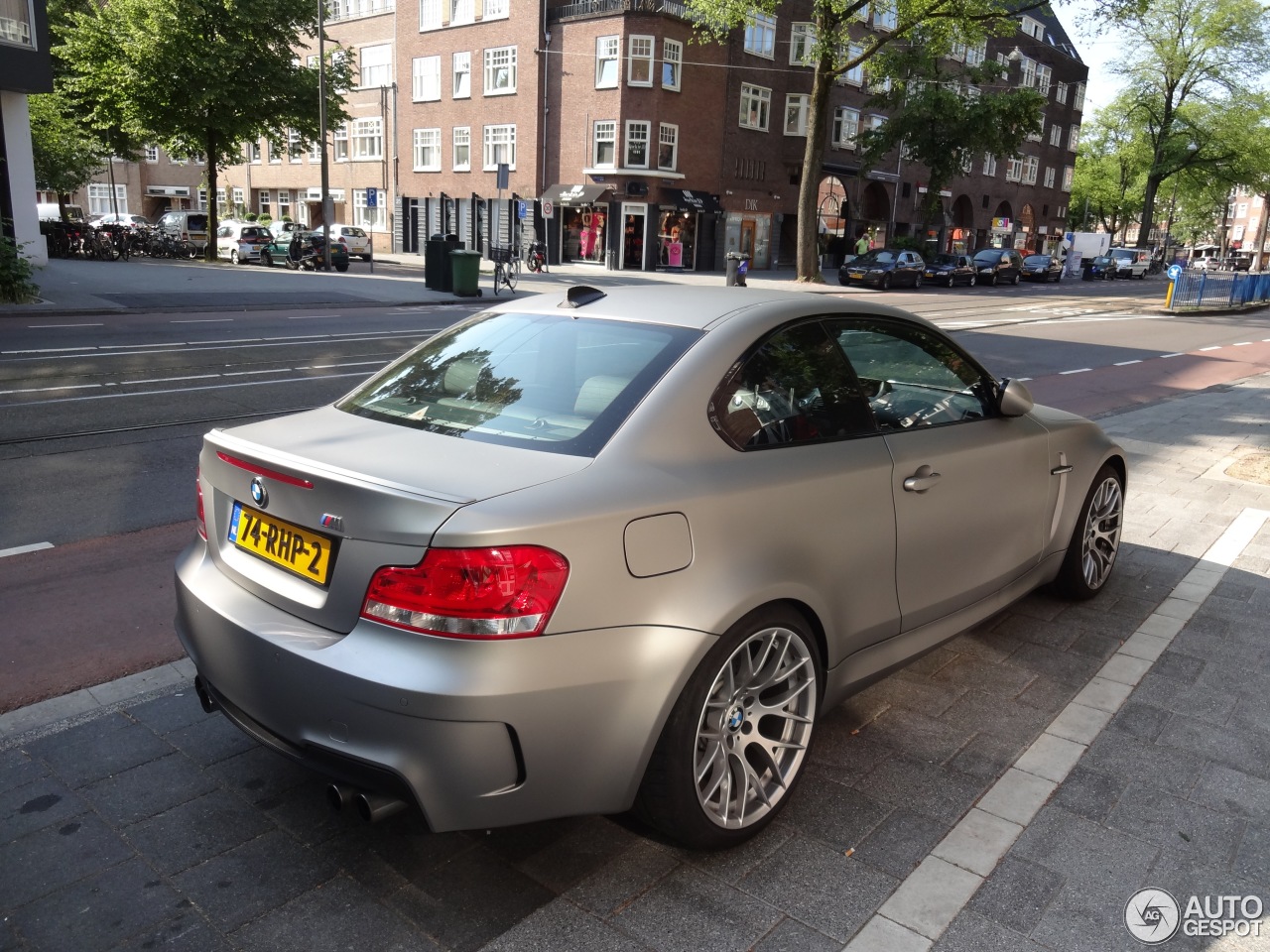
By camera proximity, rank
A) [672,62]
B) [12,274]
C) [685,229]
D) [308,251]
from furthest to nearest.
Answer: [685,229]
[672,62]
[308,251]
[12,274]

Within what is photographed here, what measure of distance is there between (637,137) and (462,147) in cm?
1014

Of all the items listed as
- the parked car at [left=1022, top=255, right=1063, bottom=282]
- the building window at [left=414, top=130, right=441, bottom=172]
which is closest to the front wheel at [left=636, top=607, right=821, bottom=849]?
the building window at [left=414, top=130, right=441, bottom=172]

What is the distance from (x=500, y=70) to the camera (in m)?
A: 43.7

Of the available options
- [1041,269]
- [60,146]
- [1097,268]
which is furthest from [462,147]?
[1097,268]

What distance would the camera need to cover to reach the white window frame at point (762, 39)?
43.4m

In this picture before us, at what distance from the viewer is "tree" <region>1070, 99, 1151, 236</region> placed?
2687 inches

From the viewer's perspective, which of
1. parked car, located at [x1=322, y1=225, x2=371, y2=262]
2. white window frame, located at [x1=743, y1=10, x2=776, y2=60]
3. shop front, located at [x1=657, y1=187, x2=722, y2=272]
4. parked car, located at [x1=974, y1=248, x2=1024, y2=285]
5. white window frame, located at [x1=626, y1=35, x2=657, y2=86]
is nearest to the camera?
parked car, located at [x1=322, y1=225, x2=371, y2=262]

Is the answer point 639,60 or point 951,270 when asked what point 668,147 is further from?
point 951,270

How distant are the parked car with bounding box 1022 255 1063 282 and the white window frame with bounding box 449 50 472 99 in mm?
28256


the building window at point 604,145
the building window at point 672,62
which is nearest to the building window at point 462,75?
the building window at point 604,145

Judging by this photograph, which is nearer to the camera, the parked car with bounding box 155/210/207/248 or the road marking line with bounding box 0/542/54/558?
the road marking line with bounding box 0/542/54/558

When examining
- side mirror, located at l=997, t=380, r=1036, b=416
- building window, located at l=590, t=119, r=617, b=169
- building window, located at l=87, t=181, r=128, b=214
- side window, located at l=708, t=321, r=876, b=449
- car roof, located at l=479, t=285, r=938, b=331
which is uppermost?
building window, located at l=590, t=119, r=617, b=169

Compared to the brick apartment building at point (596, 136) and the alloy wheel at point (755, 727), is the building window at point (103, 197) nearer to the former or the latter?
the brick apartment building at point (596, 136)
